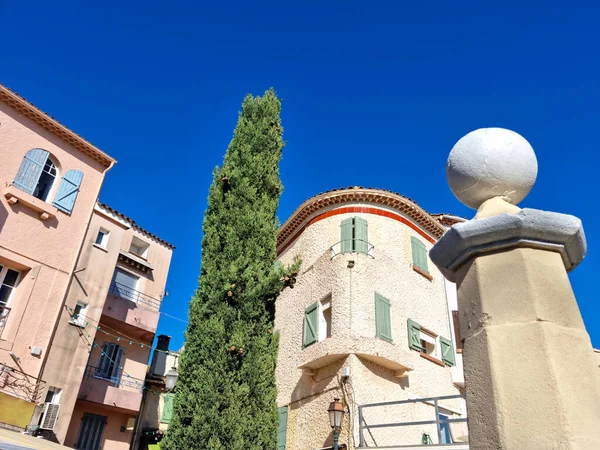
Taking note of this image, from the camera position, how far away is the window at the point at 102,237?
18.6m

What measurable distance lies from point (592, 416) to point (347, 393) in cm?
1190

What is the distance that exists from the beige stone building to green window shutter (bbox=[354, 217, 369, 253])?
4 centimetres

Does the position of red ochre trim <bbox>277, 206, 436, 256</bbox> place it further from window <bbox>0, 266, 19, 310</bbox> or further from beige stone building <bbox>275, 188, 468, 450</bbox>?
window <bbox>0, 266, 19, 310</bbox>

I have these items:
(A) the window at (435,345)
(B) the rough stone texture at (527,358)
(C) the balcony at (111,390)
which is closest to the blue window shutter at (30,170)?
(C) the balcony at (111,390)

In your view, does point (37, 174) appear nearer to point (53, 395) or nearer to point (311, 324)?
point (53, 395)

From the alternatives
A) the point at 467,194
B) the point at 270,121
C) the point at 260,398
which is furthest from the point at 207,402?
the point at 270,121

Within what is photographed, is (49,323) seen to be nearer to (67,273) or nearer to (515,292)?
(67,273)

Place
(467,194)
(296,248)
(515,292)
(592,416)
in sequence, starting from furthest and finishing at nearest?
(296,248) < (467,194) < (515,292) < (592,416)

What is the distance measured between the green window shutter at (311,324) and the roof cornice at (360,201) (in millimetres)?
3833

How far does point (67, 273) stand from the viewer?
14.4 metres

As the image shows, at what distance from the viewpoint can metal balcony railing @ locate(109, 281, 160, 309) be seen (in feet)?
66.0

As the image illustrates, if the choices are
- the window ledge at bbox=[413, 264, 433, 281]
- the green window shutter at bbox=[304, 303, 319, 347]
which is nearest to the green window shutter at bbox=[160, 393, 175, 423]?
the green window shutter at bbox=[304, 303, 319, 347]

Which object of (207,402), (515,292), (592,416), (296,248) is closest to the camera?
(592,416)

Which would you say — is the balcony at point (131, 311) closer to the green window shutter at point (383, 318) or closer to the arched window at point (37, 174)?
the arched window at point (37, 174)
